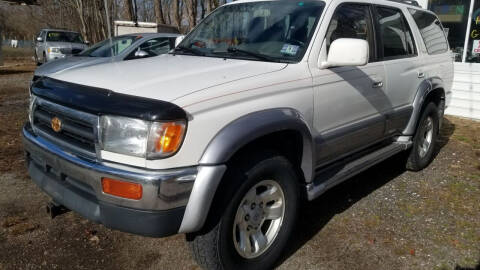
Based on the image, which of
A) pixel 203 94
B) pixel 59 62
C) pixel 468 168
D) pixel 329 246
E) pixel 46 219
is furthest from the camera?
pixel 59 62

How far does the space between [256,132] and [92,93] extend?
996 mm

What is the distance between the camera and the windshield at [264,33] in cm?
303

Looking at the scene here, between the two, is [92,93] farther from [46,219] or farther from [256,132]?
[46,219]

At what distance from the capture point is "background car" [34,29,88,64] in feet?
52.6

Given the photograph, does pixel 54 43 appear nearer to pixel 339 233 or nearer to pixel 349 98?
pixel 349 98

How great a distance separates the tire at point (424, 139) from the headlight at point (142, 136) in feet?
11.3

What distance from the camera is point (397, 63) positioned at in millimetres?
3926

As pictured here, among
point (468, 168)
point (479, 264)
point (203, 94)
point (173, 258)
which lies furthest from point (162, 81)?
point (468, 168)

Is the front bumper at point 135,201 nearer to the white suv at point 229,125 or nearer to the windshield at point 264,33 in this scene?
the white suv at point 229,125

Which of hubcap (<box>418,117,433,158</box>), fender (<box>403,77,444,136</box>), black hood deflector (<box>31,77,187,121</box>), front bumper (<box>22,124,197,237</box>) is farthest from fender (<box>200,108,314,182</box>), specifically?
hubcap (<box>418,117,433,158</box>)

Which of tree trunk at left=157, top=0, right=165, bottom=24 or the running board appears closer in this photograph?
the running board

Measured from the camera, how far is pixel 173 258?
9.73 ft

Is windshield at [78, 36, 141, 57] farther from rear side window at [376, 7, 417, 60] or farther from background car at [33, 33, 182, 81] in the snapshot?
rear side window at [376, 7, 417, 60]

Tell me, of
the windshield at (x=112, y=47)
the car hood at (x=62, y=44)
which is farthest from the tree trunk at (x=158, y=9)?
the windshield at (x=112, y=47)
